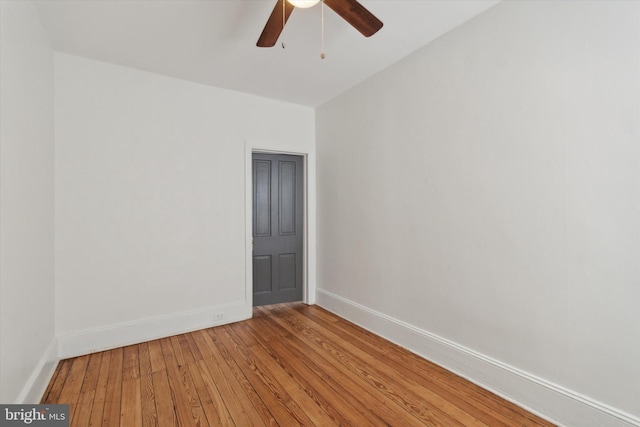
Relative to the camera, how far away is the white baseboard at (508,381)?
1618 millimetres

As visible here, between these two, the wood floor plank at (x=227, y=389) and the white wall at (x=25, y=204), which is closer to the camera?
the white wall at (x=25, y=204)

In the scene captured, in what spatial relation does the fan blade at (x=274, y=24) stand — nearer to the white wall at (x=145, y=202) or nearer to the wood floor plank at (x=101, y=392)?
the white wall at (x=145, y=202)

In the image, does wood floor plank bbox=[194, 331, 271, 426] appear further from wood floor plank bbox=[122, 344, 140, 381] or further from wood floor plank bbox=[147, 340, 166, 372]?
wood floor plank bbox=[122, 344, 140, 381]

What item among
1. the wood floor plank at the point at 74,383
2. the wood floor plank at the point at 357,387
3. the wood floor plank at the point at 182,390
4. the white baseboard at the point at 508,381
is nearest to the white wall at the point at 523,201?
the white baseboard at the point at 508,381

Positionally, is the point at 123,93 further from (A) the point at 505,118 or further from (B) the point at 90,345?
(A) the point at 505,118

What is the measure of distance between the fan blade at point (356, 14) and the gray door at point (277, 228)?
2.34 meters

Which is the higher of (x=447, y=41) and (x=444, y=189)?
(x=447, y=41)

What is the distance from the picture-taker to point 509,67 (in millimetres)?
1998

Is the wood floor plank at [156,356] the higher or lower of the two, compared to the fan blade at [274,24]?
lower

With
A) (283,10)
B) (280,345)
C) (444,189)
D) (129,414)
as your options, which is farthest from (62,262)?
(444,189)

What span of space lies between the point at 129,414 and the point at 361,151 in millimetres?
2954

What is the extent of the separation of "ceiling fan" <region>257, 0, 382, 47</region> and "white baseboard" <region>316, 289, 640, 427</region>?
7.73ft

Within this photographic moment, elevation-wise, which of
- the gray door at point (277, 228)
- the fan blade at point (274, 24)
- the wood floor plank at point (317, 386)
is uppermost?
the fan blade at point (274, 24)

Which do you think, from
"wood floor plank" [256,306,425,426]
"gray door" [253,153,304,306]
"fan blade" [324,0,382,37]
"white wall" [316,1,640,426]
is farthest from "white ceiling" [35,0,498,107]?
"wood floor plank" [256,306,425,426]
